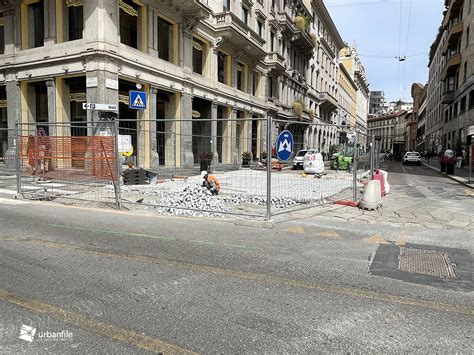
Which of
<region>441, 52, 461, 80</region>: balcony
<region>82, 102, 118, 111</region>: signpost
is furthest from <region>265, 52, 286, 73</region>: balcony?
<region>82, 102, 118, 111</region>: signpost

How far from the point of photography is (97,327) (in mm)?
3035

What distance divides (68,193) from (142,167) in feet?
10.5

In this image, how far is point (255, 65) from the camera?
31.1m

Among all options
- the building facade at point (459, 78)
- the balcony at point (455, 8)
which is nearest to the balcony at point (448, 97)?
the building facade at point (459, 78)

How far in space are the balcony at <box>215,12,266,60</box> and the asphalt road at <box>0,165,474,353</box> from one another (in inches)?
816

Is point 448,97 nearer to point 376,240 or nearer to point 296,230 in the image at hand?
point 376,240

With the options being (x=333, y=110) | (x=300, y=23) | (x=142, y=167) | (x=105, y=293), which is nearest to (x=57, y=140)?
(x=142, y=167)

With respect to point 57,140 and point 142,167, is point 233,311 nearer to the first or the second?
point 57,140

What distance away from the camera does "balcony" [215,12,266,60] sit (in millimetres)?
23875

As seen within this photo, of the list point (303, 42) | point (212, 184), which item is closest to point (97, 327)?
point (212, 184)

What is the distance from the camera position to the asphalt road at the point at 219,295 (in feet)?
9.39

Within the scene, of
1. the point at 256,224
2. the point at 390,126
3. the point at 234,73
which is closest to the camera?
the point at 256,224

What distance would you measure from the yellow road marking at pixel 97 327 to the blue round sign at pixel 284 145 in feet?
A: 19.8

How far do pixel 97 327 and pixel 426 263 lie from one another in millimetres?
4267
